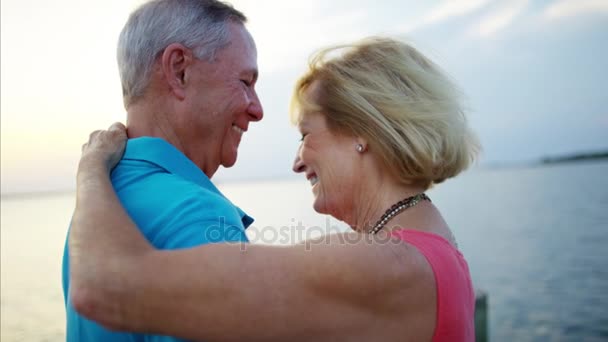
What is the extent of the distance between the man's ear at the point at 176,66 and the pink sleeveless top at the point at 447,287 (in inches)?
40.7

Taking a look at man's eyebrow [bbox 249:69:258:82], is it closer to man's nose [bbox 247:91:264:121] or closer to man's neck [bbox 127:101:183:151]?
man's nose [bbox 247:91:264:121]

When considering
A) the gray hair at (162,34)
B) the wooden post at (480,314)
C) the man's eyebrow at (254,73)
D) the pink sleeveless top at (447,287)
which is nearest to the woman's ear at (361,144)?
the pink sleeveless top at (447,287)

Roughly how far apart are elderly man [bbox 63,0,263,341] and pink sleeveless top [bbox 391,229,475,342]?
65 cm

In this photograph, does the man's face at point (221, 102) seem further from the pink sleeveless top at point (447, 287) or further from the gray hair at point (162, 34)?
the pink sleeveless top at point (447, 287)

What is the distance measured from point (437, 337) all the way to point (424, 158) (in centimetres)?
70

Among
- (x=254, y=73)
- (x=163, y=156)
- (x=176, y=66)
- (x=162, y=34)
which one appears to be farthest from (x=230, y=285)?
(x=254, y=73)

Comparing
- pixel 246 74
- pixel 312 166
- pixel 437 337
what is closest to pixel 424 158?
pixel 312 166

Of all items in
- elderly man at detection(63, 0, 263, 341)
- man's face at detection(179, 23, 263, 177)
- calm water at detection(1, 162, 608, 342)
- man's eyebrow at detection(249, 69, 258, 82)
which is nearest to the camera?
elderly man at detection(63, 0, 263, 341)

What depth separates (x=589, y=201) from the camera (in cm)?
5066

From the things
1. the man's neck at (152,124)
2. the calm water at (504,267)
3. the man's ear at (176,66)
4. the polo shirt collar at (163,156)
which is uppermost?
the man's ear at (176,66)

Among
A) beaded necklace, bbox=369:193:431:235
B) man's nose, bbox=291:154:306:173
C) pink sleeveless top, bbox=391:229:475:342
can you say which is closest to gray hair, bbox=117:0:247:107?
man's nose, bbox=291:154:306:173

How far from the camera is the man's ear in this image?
2.08 metres

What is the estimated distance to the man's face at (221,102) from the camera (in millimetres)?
2199

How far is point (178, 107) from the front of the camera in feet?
7.08
